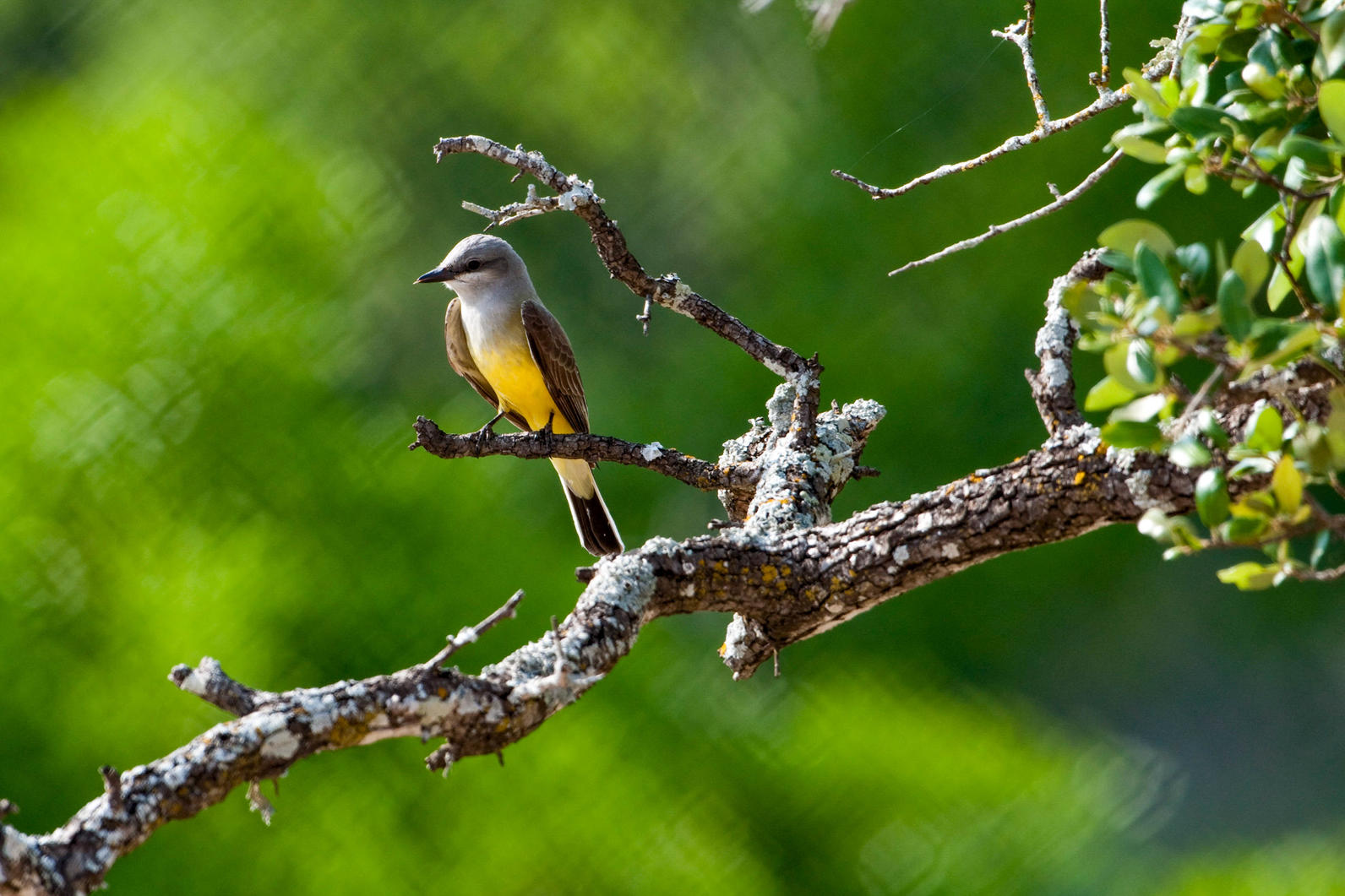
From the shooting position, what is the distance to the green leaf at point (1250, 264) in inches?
32.4

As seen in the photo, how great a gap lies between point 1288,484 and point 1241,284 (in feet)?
0.43

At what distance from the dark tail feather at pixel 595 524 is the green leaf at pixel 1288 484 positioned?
5.84 feet

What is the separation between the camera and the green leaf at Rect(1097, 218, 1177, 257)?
2.88 feet

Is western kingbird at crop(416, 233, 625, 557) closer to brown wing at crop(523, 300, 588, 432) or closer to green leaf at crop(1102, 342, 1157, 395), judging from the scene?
brown wing at crop(523, 300, 588, 432)

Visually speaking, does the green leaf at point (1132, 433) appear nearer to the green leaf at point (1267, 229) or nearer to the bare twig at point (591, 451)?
the green leaf at point (1267, 229)

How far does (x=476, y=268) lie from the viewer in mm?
2518

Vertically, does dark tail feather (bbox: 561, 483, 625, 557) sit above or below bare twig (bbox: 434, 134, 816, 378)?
below

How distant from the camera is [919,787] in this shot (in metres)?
3.88


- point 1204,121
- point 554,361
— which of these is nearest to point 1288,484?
point 1204,121

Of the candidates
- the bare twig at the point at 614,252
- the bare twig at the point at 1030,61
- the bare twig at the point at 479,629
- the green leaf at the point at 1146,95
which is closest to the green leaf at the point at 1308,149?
the green leaf at the point at 1146,95

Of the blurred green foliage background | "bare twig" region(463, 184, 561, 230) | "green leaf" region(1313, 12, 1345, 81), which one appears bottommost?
the blurred green foliage background

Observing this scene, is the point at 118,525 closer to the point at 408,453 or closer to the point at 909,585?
the point at 408,453

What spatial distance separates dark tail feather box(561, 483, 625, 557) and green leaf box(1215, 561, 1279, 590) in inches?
67.1

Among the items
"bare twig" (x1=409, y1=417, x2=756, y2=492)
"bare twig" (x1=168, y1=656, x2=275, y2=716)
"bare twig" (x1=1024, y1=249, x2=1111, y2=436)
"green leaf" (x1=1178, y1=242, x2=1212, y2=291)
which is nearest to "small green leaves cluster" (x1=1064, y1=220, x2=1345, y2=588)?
"green leaf" (x1=1178, y1=242, x2=1212, y2=291)
